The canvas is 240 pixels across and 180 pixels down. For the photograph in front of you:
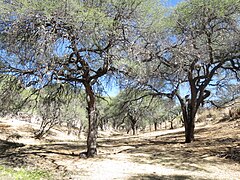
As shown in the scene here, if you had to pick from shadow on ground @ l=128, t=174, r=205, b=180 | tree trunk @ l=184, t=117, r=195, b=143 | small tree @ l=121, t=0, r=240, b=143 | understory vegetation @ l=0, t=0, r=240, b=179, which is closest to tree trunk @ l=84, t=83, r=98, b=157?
understory vegetation @ l=0, t=0, r=240, b=179

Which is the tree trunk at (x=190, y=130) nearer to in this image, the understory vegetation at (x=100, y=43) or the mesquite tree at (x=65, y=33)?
the understory vegetation at (x=100, y=43)

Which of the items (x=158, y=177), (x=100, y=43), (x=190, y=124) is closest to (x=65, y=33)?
(x=100, y=43)

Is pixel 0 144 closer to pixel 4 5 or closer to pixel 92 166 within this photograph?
pixel 92 166

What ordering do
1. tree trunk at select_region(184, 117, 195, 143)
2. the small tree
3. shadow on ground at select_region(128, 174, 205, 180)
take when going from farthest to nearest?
1. tree trunk at select_region(184, 117, 195, 143)
2. the small tree
3. shadow on ground at select_region(128, 174, 205, 180)

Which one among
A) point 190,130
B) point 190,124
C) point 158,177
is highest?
point 190,124

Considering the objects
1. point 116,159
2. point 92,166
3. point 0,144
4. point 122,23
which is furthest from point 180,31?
point 0,144

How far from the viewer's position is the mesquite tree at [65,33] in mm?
6199

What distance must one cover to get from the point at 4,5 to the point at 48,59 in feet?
5.66

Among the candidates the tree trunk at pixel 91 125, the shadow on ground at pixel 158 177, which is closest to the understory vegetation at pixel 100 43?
the tree trunk at pixel 91 125

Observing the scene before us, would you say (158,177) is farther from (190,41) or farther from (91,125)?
(190,41)

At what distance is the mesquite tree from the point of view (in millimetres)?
6199

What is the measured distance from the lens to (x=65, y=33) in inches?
269

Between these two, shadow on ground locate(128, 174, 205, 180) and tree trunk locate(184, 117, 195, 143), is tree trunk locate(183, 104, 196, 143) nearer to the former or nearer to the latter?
tree trunk locate(184, 117, 195, 143)

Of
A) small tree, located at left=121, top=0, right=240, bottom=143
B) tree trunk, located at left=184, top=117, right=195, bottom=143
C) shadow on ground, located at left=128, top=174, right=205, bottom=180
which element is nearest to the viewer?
shadow on ground, located at left=128, top=174, right=205, bottom=180
